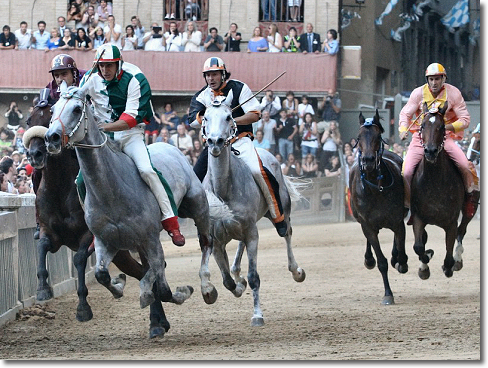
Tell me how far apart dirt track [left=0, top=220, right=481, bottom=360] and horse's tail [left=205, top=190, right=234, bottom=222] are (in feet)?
3.47

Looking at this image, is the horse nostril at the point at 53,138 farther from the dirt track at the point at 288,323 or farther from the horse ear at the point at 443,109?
the horse ear at the point at 443,109

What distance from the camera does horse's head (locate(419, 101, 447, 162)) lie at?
10320 mm

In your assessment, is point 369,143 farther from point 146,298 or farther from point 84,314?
point 84,314

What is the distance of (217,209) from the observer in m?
9.64

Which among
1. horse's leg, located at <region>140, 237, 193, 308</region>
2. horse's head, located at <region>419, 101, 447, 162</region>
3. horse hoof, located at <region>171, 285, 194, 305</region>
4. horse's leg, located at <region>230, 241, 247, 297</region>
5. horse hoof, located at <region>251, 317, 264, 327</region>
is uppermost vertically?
horse's head, located at <region>419, 101, 447, 162</region>

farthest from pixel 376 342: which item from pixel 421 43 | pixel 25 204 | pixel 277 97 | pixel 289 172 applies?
pixel 289 172

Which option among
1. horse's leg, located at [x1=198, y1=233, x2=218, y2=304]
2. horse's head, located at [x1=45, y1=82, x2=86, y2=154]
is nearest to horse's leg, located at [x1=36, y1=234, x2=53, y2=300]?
horse's leg, located at [x1=198, y1=233, x2=218, y2=304]

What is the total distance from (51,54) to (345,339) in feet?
19.0

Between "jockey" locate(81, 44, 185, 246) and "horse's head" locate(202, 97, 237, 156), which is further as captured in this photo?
"horse's head" locate(202, 97, 237, 156)

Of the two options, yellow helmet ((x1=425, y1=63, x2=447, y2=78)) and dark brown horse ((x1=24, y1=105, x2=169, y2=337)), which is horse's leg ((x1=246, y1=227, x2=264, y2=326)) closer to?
dark brown horse ((x1=24, y1=105, x2=169, y2=337))

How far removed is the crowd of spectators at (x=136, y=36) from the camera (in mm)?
11516

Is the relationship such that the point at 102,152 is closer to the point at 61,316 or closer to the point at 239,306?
the point at 61,316

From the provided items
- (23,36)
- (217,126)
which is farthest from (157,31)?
(217,126)

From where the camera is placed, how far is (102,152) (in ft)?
26.2
